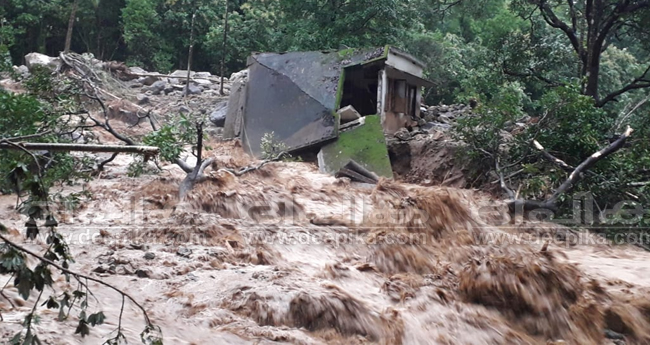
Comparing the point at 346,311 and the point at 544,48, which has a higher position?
the point at 544,48

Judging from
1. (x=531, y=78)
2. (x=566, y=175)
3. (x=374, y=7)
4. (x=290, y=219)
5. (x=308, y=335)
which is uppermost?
(x=374, y=7)

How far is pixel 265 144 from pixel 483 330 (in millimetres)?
5776

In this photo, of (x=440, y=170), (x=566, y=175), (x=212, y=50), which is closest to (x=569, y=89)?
(x=566, y=175)

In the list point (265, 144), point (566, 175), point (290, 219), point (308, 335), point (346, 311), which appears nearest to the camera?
point (308, 335)

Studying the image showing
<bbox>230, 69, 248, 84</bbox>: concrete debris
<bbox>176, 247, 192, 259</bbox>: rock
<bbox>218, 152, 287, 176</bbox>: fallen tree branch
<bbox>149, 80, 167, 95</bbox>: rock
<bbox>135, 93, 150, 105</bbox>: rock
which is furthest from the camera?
<bbox>149, 80, 167, 95</bbox>: rock

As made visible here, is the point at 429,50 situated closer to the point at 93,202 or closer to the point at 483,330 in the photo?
the point at 93,202

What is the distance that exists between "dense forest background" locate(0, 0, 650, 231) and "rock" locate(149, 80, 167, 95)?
7.48ft

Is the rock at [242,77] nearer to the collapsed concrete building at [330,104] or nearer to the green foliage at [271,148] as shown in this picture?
the collapsed concrete building at [330,104]

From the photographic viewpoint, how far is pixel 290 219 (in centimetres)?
685

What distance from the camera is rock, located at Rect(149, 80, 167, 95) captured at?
55.5ft

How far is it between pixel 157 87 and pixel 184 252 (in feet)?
41.5

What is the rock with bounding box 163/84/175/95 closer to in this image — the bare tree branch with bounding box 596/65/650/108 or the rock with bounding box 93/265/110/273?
the bare tree branch with bounding box 596/65/650/108

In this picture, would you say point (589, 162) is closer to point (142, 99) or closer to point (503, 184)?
point (503, 184)

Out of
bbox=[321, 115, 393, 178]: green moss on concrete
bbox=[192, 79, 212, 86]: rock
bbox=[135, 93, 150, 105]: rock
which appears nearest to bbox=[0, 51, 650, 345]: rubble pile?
bbox=[321, 115, 393, 178]: green moss on concrete
